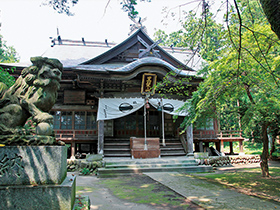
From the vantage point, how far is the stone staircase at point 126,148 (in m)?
9.78

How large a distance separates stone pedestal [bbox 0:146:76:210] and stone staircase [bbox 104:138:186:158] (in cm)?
709

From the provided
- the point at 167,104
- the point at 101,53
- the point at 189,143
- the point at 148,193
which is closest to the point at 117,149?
the point at 167,104

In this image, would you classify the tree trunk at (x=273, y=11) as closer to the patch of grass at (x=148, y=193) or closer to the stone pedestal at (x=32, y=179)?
the stone pedestal at (x=32, y=179)

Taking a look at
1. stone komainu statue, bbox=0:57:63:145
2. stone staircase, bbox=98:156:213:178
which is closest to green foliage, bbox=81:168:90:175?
stone staircase, bbox=98:156:213:178

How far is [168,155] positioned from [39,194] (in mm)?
8223

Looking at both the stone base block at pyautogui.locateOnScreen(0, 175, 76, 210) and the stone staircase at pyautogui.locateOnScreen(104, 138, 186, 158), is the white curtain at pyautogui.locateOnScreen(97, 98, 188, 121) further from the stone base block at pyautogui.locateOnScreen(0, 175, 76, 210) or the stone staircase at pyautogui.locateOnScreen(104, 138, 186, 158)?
the stone base block at pyautogui.locateOnScreen(0, 175, 76, 210)

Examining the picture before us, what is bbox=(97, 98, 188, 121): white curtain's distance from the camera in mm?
9719

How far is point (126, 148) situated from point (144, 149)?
4.20 ft

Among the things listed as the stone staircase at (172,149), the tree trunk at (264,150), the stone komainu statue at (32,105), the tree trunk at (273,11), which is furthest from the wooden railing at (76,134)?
the tree trunk at (273,11)

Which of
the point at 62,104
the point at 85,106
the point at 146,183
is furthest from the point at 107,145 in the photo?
the point at 146,183

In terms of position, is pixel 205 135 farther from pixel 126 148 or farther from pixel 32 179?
pixel 32 179

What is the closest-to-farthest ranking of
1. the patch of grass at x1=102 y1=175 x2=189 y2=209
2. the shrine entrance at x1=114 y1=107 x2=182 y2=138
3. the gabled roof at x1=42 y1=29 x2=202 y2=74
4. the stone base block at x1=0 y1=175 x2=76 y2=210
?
the stone base block at x1=0 y1=175 x2=76 y2=210, the patch of grass at x1=102 y1=175 x2=189 y2=209, the gabled roof at x1=42 y1=29 x2=202 y2=74, the shrine entrance at x1=114 y1=107 x2=182 y2=138

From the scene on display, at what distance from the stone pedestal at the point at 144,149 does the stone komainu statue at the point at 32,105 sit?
21.6 feet

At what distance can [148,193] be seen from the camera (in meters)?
4.72
